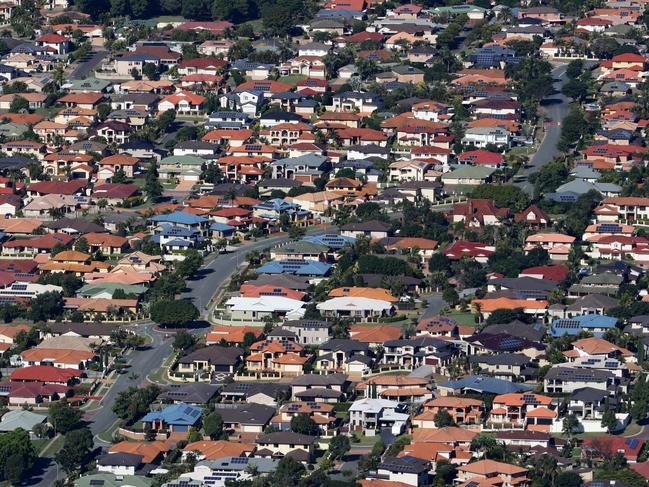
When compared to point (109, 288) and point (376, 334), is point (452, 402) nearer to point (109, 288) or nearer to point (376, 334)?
point (376, 334)

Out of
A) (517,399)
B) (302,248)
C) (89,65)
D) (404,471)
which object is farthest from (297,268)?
(89,65)

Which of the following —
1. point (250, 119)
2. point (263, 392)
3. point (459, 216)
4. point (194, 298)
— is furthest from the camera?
point (250, 119)

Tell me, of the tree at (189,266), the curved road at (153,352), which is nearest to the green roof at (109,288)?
the curved road at (153,352)

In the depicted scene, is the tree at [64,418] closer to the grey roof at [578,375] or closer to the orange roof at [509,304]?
the grey roof at [578,375]

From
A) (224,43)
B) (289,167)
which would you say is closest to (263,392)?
(289,167)

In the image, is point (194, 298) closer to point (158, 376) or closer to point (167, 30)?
point (158, 376)

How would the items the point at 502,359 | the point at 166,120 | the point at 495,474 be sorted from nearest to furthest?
1. the point at 495,474
2. the point at 502,359
3. the point at 166,120
